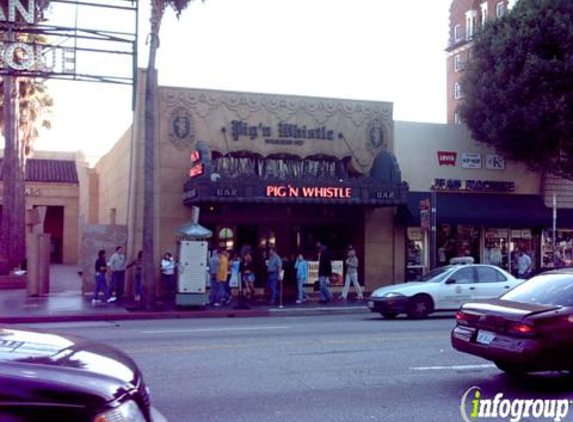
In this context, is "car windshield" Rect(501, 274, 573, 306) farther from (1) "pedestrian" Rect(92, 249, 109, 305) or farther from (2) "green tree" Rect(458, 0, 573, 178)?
(2) "green tree" Rect(458, 0, 573, 178)

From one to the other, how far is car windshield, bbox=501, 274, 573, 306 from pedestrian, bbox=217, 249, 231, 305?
42.5ft

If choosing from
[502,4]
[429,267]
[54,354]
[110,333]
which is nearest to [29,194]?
[429,267]

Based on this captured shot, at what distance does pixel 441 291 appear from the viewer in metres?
17.5

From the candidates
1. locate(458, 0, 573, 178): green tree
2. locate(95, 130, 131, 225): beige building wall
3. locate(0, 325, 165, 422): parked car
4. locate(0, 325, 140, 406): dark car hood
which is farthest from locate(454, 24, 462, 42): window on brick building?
locate(0, 325, 165, 422): parked car

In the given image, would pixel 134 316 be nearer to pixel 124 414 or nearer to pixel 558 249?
pixel 124 414

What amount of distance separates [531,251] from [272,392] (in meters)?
22.4

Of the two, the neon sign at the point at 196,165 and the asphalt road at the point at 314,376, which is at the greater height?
the neon sign at the point at 196,165

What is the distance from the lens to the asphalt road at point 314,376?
23.7 feet

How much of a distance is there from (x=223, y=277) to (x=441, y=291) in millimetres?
6830

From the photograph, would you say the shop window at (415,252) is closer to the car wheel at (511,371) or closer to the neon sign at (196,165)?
the neon sign at (196,165)

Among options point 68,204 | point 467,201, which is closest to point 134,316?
point 467,201

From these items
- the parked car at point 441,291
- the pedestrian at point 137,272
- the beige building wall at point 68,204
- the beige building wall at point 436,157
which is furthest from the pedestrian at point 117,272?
the beige building wall at point 68,204

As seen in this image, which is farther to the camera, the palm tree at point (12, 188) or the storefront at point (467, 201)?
the palm tree at point (12, 188)

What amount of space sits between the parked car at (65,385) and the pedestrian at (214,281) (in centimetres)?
1742
